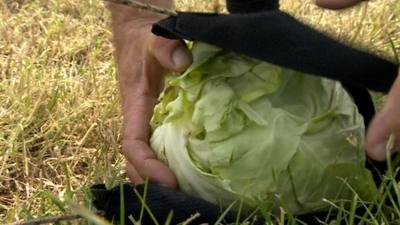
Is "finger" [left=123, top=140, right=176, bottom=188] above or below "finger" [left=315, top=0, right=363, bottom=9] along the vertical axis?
below

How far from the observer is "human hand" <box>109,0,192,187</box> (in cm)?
155

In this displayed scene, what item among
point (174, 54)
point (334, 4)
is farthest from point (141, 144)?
point (334, 4)

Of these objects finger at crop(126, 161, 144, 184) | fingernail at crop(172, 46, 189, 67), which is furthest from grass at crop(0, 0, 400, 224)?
fingernail at crop(172, 46, 189, 67)

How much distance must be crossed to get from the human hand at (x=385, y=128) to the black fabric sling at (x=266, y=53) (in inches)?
3.8

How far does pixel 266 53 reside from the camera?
1408 millimetres

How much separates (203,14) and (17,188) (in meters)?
0.72

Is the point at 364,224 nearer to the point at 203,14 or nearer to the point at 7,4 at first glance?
the point at 203,14

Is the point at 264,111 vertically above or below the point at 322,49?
below

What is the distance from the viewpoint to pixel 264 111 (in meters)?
1.49

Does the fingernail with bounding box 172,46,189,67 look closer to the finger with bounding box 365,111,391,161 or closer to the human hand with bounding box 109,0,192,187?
the human hand with bounding box 109,0,192,187

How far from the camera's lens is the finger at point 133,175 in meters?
1.65

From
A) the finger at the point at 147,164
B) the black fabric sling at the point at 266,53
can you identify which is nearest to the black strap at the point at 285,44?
the black fabric sling at the point at 266,53

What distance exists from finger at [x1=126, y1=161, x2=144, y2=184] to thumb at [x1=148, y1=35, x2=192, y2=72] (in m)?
0.24

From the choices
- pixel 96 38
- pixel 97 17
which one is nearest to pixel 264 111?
pixel 96 38
